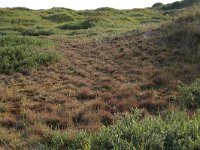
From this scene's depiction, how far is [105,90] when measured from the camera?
12.4 metres

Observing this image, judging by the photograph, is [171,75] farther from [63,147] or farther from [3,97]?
[63,147]

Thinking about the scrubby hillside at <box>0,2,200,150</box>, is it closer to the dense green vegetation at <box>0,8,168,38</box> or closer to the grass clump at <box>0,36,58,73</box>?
the grass clump at <box>0,36,58,73</box>

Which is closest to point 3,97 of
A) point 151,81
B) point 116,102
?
point 116,102

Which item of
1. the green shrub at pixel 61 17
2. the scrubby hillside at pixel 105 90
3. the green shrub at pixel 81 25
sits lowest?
the scrubby hillside at pixel 105 90

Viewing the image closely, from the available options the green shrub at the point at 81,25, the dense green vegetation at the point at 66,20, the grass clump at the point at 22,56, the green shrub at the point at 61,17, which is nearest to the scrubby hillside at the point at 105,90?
the grass clump at the point at 22,56

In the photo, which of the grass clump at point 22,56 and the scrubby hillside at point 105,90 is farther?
the grass clump at point 22,56

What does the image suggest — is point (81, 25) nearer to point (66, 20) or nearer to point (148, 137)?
point (66, 20)

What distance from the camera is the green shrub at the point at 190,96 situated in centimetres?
969

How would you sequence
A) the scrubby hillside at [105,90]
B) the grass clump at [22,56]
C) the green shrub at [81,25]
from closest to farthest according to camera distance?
the scrubby hillside at [105,90], the grass clump at [22,56], the green shrub at [81,25]

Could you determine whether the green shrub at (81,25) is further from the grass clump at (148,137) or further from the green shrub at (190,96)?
the grass clump at (148,137)

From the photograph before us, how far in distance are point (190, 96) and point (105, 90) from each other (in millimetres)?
3271

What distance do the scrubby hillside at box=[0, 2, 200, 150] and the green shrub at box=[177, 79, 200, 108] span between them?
1.0 inches

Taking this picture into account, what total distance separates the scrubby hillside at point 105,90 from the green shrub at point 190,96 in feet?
0.08

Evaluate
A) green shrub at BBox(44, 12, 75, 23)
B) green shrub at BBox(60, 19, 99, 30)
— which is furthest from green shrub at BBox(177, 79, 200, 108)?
green shrub at BBox(44, 12, 75, 23)
